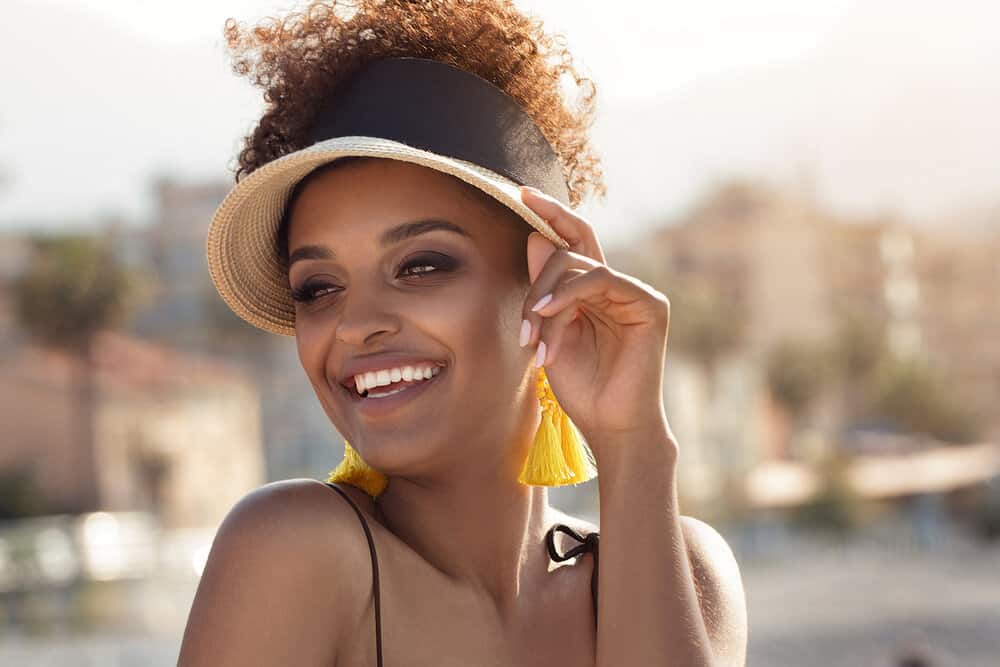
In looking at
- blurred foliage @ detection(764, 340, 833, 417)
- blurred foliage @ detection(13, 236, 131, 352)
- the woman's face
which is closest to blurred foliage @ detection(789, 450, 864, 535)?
blurred foliage @ detection(764, 340, 833, 417)

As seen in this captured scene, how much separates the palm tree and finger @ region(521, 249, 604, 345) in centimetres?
3223

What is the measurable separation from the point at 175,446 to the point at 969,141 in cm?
10714

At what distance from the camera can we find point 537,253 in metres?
1.99

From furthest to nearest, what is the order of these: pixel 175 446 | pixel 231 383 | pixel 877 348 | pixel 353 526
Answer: pixel 877 348, pixel 231 383, pixel 175 446, pixel 353 526

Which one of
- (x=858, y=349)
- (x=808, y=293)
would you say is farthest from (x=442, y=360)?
(x=808, y=293)

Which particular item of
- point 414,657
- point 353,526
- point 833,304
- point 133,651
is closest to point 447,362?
point 353,526

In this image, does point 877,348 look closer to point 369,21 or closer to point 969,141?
point 369,21

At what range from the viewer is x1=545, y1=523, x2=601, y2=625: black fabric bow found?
2178 mm

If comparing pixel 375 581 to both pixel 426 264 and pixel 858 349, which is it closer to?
pixel 426 264

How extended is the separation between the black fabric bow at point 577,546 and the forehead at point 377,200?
52 cm

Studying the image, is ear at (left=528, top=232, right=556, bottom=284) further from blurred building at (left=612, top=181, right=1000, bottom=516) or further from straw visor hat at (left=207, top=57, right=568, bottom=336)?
blurred building at (left=612, top=181, right=1000, bottom=516)

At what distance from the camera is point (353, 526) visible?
6.10ft

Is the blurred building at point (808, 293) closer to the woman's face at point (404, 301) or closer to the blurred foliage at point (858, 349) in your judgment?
the blurred foliage at point (858, 349)

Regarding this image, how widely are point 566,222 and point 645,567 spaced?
0.49 m
